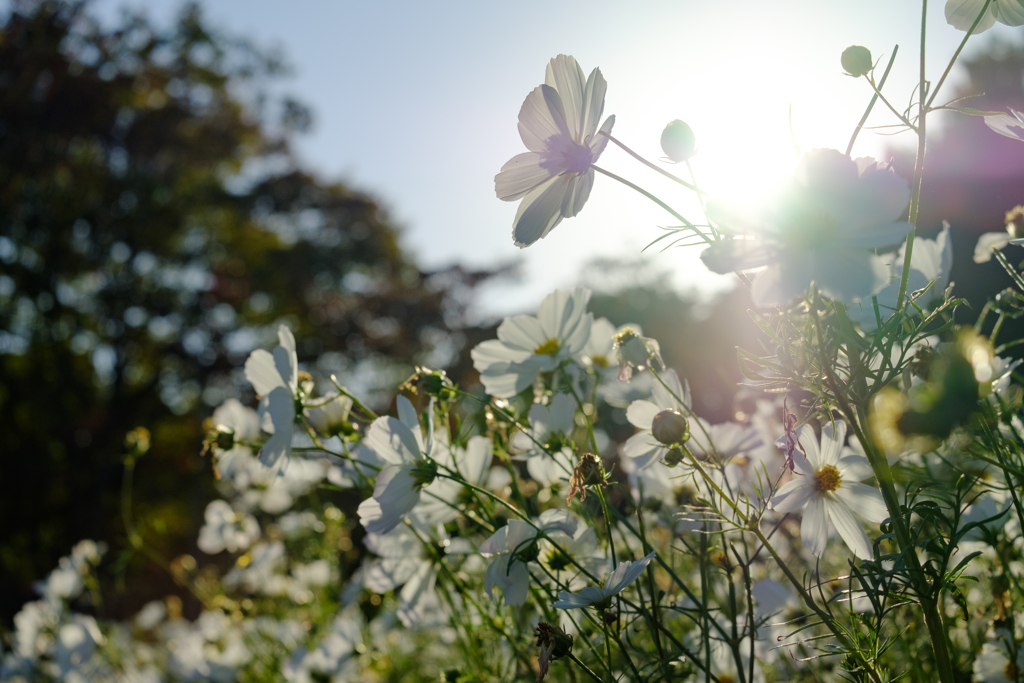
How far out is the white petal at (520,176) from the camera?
376 mm

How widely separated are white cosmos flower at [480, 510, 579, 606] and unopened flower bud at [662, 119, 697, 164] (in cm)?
26

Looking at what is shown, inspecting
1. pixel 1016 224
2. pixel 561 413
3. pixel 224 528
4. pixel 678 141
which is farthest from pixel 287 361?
pixel 224 528

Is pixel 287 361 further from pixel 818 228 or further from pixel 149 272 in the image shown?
pixel 149 272

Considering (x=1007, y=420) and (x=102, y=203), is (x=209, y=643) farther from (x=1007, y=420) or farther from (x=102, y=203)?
(x=102, y=203)

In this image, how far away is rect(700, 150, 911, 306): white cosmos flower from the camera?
10.5 inches

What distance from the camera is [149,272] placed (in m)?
5.78

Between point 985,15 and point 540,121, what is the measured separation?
26 cm

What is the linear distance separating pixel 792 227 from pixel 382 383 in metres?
6.36

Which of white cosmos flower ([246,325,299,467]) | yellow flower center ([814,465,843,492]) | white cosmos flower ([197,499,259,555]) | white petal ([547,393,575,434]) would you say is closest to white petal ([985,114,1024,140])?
yellow flower center ([814,465,843,492])

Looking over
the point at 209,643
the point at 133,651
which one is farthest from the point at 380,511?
the point at 133,651

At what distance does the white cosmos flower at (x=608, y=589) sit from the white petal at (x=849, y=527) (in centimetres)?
13

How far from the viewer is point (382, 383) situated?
6449 millimetres

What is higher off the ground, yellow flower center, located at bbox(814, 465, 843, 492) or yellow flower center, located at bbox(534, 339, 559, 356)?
yellow flower center, located at bbox(534, 339, 559, 356)

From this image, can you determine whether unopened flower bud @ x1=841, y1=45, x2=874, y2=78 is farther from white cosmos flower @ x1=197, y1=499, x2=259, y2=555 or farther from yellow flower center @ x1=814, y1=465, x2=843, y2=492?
white cosmos flower @ x1=197, y1=499, x2=259, y2=555
